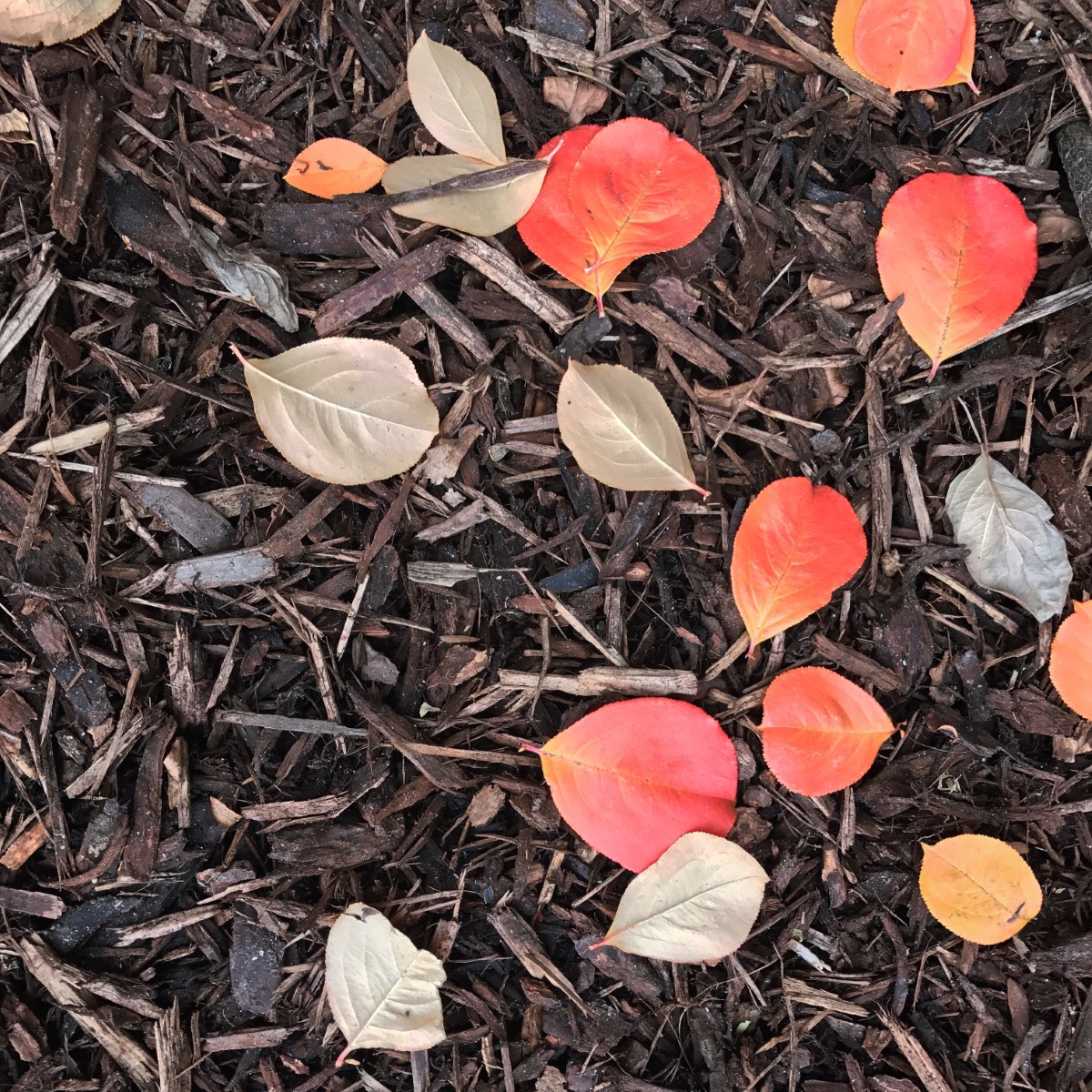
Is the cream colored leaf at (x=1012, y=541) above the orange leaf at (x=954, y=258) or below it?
below

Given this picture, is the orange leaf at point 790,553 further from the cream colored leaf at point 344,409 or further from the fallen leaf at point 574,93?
the fallen leaf at point 574,93

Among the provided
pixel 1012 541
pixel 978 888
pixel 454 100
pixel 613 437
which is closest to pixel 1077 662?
pixel 1012 541

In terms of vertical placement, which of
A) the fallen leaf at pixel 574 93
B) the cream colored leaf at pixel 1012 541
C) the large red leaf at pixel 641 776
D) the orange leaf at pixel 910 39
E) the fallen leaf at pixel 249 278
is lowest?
the large red leaf at pixel 641 776

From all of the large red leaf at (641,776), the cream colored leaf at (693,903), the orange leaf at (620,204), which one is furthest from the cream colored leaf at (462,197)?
the cream colored leaf at (693,903)

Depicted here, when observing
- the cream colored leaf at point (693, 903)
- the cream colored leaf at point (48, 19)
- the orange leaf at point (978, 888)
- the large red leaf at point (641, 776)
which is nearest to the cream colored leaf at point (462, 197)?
the cream colored leaf at point (48, 19)

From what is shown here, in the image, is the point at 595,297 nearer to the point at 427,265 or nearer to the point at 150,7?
the point at 427,265

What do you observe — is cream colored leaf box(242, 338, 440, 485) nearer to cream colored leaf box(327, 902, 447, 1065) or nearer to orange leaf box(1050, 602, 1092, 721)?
cream colored leaf box(327, 902, 447, 1065)

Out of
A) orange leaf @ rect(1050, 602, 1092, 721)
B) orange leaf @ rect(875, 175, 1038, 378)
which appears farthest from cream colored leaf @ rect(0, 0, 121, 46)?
orange leaf @ rect(1050, 602, 1092, 721)
